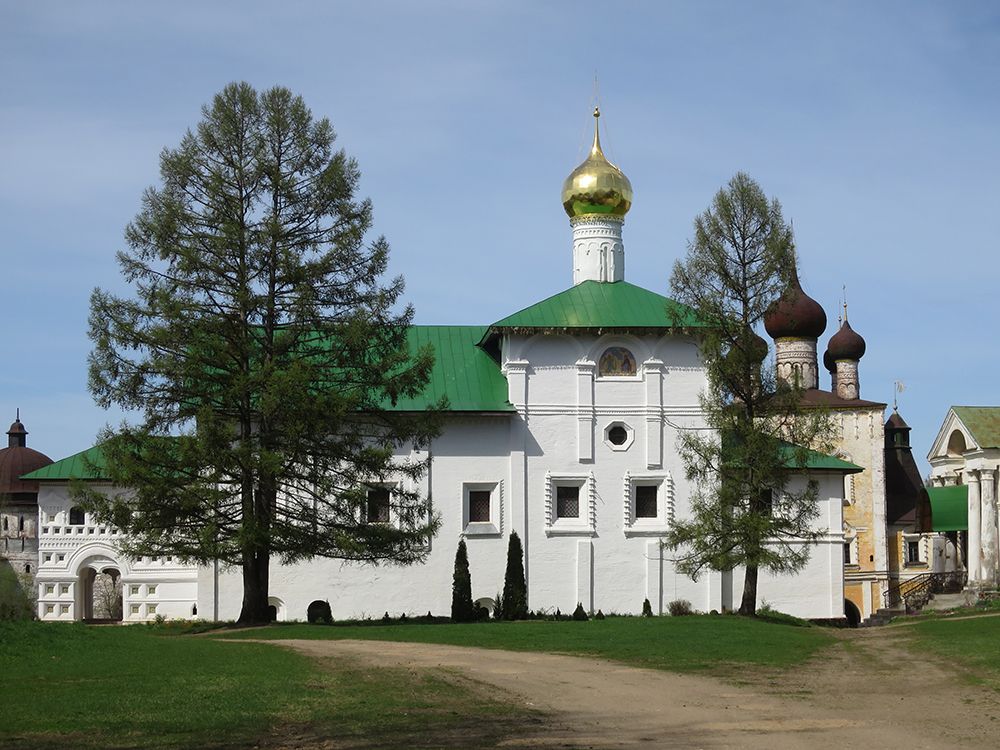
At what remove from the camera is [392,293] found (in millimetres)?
28031

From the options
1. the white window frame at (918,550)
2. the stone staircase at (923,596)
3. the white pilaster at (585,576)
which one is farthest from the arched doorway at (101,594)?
the white window frame at (918,550)

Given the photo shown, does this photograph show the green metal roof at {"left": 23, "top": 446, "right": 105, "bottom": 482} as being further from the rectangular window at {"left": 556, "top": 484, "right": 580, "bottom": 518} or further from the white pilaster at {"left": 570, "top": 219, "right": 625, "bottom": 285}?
the white pilaster at {"left": 570, "top": 219, "right": 625, "bottom": 285}

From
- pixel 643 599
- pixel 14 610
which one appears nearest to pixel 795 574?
pixel 643 599

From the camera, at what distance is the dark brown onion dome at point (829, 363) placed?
215ft

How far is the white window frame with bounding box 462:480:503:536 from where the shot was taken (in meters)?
36.2

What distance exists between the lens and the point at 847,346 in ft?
213

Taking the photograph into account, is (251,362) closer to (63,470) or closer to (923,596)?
(63,470)

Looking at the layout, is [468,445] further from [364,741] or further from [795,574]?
[364,741]

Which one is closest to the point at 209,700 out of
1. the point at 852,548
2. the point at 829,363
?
the point at 852,548

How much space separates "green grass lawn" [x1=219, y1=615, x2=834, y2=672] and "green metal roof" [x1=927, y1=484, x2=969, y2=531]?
32022 millimetres

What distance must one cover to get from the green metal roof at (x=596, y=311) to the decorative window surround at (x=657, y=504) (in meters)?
4.07

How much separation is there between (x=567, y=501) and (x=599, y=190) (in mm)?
9392

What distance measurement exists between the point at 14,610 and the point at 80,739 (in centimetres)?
1138

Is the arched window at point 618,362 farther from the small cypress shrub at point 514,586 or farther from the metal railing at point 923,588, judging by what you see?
the metal railing at point 923,588
